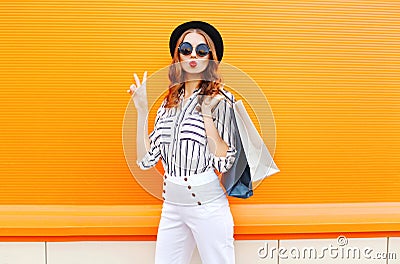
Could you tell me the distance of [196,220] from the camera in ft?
5.21

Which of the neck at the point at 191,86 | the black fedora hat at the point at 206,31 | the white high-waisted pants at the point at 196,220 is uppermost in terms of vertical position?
the black fedora hat at the point at 206,31

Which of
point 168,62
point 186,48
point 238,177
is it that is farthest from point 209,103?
point 168,62

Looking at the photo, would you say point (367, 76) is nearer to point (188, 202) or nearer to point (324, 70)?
point (324, 70)

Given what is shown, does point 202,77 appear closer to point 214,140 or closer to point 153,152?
point 214,140

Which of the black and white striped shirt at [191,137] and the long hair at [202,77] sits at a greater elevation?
the long hair at [202,77]

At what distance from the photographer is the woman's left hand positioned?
1562 mm

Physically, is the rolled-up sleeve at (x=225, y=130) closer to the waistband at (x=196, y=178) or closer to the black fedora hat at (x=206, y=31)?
the waistband at (x=196, y=178)

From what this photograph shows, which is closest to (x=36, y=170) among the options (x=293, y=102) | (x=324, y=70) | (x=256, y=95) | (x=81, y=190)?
(x=81, y=190)

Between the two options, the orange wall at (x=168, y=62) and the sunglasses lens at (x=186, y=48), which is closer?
the sunglasses lens at (x=186, y=48)

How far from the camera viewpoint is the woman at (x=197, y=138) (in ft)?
5.12

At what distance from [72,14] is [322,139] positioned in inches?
53.7

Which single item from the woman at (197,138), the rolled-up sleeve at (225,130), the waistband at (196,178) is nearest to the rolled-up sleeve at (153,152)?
the woman at (197,138)

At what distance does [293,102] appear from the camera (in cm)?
195

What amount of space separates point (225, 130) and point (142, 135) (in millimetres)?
350
